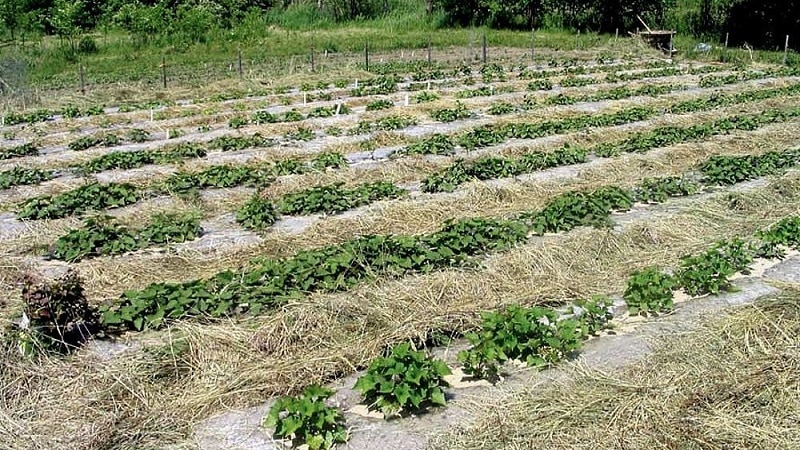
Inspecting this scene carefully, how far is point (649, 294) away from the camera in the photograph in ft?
17.9

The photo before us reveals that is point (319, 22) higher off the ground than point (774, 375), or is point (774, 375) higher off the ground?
point (319, 22)

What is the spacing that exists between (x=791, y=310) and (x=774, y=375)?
103 centimetres

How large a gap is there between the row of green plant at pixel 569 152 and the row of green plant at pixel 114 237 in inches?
116

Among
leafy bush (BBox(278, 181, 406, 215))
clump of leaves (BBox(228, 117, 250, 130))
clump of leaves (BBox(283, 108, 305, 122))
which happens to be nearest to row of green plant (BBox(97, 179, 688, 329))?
leafy bush (BBox(278, 181, 406, 215))

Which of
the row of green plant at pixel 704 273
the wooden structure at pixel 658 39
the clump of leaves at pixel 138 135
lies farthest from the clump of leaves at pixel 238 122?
the wooden structure at pixel 658 39

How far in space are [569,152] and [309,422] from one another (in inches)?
283

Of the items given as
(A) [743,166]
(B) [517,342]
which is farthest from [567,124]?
(B) [517,342]

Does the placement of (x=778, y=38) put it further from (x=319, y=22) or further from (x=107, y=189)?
(x=107, y=189)

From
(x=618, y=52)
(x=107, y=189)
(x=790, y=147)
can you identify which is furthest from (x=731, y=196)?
(x=618, y=52)

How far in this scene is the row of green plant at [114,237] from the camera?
6727mm

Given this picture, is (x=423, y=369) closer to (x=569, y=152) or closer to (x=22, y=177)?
(x=569, y=152)

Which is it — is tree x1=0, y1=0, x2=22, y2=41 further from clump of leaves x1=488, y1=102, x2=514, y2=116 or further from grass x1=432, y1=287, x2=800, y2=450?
grass x1=432, y1=287, x2=800, y2=450

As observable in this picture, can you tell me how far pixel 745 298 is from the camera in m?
5.60

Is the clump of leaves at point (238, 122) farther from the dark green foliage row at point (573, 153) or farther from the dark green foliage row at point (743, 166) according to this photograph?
the dark green foliage row at point (743, 166)
